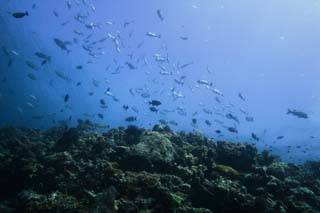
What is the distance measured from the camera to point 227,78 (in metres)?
65.3

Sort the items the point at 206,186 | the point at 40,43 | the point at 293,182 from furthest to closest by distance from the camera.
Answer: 1. the point at 40,43
2. the point at 293,182
3. the point at 206,186

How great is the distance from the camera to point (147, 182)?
838cm

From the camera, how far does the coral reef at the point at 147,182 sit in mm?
7555

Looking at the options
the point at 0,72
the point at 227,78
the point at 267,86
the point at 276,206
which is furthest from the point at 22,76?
the point at 276,206

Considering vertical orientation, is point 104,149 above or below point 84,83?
below

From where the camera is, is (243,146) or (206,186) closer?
(206,186)

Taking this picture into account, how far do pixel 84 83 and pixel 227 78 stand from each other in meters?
44.6

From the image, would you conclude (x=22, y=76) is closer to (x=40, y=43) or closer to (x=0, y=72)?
(x=0, y=72)

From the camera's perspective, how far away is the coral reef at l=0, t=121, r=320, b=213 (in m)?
7.55

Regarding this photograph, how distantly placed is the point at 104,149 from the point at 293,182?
7.38m

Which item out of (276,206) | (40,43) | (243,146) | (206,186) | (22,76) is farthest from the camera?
(22,76)

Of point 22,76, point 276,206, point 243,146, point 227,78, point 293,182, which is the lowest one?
point 276,206

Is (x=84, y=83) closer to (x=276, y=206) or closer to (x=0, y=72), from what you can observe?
(x=0, y=72)

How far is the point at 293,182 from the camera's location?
11320 mm
